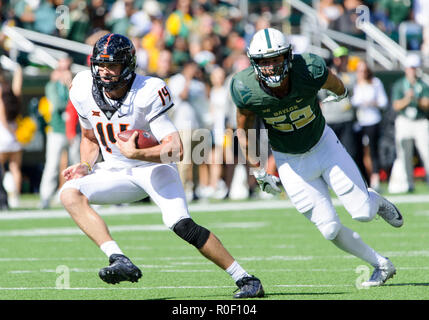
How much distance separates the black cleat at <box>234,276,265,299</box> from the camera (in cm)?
550

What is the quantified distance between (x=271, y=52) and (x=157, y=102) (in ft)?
2.50

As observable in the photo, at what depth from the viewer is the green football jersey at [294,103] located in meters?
5.93

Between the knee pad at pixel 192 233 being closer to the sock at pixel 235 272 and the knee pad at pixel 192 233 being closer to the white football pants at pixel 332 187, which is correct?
the sock at pixel 235 272

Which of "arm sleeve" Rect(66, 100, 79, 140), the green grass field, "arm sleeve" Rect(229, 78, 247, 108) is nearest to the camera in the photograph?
the green grass field

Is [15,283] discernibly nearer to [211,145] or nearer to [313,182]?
[313,182]

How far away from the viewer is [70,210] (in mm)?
5746

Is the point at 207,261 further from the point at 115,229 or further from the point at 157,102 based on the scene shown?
the point at 115,229

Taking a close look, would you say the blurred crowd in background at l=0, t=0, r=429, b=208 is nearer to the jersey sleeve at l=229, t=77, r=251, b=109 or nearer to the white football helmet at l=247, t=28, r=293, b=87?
the jersey sleeve at l=229, t=77, r=251, b=109

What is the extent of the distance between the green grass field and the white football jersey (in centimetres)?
91

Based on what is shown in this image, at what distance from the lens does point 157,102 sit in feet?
18.8

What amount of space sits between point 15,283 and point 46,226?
4218 mm

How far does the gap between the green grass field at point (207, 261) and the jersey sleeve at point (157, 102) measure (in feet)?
3.60

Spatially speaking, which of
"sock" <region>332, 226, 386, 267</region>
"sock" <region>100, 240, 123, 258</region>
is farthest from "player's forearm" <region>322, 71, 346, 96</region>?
"sock" <region>100, 240, 123, 258</region>
